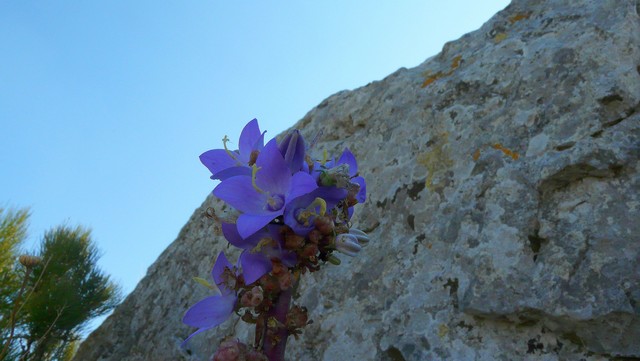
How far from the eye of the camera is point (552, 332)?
175 centimetres

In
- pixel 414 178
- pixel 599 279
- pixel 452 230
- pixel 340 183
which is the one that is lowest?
pixel 599 279

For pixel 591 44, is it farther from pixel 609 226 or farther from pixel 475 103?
pixel 609 226

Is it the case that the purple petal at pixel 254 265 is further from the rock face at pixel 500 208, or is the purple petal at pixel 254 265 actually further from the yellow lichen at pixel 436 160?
the yellow lichen at pixel 436 160

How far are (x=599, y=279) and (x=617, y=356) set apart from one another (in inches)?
8.6

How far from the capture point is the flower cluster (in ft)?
3.36

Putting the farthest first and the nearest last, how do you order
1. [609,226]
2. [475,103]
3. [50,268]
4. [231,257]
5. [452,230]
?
1. [50,268]
2. [231,257]
3. [475,103]
4. [452,230]
5. [609,226]

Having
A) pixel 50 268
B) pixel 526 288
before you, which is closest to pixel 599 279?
pixel 526 288

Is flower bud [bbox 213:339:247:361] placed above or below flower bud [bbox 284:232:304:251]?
below

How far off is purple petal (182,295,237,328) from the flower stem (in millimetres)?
115

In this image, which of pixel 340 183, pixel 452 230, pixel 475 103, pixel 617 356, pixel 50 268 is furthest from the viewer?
pixel 50 268

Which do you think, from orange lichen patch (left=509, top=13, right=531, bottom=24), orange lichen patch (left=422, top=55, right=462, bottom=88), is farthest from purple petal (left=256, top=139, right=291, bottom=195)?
orange lichen patch (left=509, top=13, right=531, bottom=24)

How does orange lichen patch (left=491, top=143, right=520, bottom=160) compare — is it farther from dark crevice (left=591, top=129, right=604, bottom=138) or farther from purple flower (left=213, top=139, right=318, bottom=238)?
purple flower (left=213, top=139, right=318, bottom=238)

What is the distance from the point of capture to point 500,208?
6.64ft

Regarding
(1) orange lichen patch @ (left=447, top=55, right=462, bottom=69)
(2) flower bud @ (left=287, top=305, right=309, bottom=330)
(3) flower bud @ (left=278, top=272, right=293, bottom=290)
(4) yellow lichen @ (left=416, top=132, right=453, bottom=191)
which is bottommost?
(4) yellow lichen @ (left=416, top=132, right=453, bottom=191)
